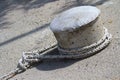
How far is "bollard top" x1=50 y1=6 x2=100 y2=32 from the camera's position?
3948mm

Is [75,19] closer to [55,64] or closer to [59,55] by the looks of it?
[59,55]

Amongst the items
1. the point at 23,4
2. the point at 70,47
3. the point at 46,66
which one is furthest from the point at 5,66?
the point at 23,4

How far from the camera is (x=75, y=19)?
4051mm

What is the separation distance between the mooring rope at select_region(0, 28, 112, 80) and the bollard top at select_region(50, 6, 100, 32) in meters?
0.28

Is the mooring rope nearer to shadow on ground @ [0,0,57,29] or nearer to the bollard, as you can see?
the bollard

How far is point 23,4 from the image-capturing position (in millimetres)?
6559

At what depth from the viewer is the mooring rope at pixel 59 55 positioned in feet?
13.2

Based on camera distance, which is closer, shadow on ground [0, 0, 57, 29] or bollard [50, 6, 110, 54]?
bollard [50, 6, 110, 54]

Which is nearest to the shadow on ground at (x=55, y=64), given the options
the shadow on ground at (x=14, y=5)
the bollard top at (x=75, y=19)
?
the bollard top at (x=75, y=19)

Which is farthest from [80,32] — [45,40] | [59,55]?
[45,40]

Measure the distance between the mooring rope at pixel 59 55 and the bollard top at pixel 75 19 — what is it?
28cm

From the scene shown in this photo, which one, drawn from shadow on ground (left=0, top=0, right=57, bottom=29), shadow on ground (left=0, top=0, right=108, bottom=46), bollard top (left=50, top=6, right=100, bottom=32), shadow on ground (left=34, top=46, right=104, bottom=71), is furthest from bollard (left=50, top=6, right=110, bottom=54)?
shadow on ground (left=0, top=0, right=57, bottom=29)

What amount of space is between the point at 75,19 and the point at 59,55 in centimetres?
49

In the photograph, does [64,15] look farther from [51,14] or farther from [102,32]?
[51,14]
